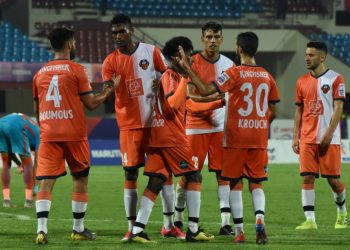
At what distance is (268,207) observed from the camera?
15484 mm

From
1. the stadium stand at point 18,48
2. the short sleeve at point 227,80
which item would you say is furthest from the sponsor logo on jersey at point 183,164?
the stadium stand at point 18,48

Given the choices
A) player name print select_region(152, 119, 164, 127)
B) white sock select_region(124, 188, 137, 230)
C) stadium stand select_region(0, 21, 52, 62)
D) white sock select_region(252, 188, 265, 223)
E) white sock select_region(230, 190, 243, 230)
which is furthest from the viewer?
stadium stand select_region(0, 21, 52, 62)

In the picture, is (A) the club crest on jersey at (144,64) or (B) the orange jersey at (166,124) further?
(A) the club crest on jersey at (144,64)

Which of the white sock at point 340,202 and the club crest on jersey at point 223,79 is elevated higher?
the club crest on jersey at point 223,79

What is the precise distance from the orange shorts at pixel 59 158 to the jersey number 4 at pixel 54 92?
1.41 ft

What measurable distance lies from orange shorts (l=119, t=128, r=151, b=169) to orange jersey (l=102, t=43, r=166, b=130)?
0.22 ft

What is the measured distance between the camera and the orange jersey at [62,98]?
9789 mm

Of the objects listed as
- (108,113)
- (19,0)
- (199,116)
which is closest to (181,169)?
(199,116)

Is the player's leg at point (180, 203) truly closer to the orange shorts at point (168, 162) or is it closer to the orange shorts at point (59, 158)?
the orange shorts at point (168, 162)

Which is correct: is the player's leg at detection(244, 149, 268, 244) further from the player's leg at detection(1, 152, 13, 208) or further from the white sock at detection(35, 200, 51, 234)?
the player's leg at detection(1, 152, 13, 208)

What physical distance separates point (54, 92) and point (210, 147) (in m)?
2.11

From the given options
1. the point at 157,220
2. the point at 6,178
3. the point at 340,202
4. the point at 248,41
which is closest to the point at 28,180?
the point at 6,178

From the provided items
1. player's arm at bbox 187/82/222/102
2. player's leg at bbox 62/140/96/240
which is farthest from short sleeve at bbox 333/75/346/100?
player's leg at bbox 62/140/96/240

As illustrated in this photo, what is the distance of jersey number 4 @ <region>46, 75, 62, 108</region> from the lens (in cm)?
979
